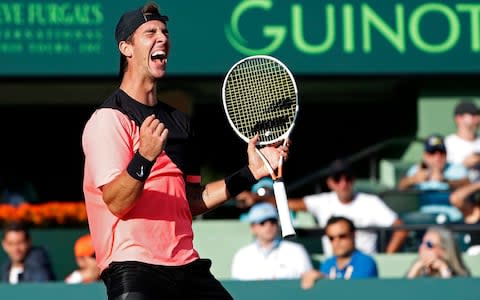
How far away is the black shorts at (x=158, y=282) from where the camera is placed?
4.75m

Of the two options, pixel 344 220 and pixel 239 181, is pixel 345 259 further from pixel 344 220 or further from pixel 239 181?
pixel 239 181

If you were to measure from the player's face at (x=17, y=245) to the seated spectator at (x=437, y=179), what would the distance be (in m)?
3.05

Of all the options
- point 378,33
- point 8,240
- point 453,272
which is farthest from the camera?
point 378,33

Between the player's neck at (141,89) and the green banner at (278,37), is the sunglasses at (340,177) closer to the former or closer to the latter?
the green banner at (278,37)

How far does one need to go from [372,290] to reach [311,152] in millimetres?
7367

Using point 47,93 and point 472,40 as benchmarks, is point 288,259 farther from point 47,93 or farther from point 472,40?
point 47,93

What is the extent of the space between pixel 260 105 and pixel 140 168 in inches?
44.0

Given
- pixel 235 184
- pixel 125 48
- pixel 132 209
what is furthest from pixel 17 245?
pixel 132 209

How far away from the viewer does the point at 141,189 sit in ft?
15.1

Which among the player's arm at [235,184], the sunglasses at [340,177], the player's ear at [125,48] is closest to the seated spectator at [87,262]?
the sunglasses at [340,177]

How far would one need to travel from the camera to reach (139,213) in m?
4.80

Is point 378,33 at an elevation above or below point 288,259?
above

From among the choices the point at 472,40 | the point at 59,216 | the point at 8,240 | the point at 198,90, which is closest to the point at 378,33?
the point at 472,40

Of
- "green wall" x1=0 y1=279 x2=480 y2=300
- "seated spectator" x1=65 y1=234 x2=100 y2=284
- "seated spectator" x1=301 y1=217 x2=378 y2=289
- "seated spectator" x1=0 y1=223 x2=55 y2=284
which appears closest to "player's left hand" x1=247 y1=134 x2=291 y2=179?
"green wall" x1=0 y1=279 x2=480 y2=300
